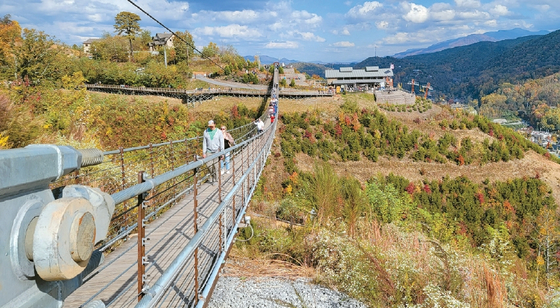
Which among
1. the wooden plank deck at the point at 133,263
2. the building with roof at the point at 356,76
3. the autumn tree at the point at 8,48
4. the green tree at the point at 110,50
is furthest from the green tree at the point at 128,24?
the wooden plank deck at the point at 133,263

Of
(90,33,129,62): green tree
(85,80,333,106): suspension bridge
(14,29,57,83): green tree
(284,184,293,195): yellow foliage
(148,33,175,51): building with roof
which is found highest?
(148,33,175,51): building with roof

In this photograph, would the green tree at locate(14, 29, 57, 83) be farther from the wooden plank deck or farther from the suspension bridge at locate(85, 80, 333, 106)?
the wooden plank deck

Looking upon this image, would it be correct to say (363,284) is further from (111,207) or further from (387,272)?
(111,207)

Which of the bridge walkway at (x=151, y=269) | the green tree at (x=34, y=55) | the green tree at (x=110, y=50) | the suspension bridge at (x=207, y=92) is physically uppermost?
the green tree at (x=110, y=50)

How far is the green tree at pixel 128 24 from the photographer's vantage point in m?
36.3

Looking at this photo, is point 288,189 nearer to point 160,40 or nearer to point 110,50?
point 110,50

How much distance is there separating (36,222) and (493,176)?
29213 mm

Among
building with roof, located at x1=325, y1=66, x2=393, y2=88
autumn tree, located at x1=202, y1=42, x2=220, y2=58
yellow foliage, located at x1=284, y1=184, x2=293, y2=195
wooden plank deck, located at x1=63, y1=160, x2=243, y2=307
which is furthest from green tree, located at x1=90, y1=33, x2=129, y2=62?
wooden plank deck, located at x1=63, y1=160, x2=243, y2=307

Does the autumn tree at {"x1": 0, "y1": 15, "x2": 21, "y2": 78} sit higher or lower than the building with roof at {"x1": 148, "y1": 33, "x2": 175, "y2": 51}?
lower

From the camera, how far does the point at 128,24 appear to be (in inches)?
1459

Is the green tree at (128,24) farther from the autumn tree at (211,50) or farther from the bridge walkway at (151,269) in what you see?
the bridge walkway at (151,269)

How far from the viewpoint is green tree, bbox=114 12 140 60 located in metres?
36.3

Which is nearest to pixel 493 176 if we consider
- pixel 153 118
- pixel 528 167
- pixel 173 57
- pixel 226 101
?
pixel 528 167

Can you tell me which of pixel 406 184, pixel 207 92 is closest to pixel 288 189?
pixel 406 184
